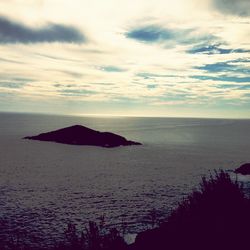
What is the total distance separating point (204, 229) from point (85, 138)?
4322 inches

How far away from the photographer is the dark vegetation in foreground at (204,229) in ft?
64.3

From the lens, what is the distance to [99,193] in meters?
49.9

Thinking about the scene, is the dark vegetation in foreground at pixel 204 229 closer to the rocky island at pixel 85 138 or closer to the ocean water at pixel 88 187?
the ocean water at pixel 88 187

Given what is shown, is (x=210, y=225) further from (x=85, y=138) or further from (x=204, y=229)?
(x=85, y=138)

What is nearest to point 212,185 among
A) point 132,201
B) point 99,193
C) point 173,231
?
point 173,231

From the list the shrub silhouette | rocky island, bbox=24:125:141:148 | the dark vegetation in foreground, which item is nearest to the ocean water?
the shrub silhouette

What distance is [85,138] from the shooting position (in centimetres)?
12962

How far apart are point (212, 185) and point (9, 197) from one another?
29747 mm

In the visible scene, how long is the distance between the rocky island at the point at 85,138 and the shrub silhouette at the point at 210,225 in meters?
94.2

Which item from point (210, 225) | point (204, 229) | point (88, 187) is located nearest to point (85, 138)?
point (88, 187)

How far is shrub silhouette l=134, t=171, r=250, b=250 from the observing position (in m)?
20.7

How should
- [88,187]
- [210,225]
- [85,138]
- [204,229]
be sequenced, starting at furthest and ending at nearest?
[85,138], [88,187], [210,225], [204,229]

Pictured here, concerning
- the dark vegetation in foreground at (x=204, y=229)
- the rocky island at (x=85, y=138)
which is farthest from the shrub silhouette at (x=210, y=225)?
the rocky island at (x=85, y=138)

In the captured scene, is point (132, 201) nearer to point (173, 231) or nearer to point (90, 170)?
point (173, 231)
